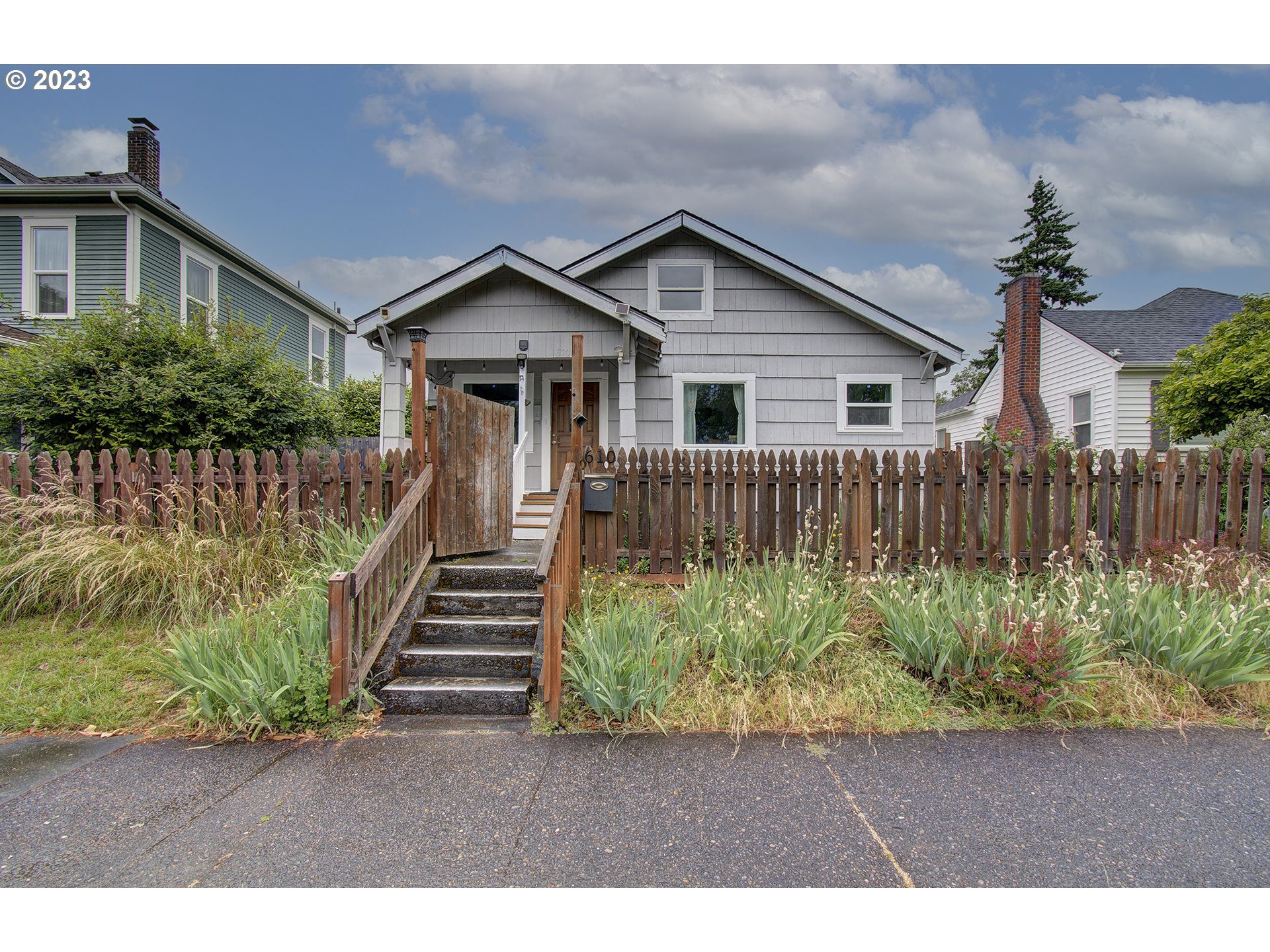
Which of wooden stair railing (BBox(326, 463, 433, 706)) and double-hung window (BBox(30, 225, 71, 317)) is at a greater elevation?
double-hung window (BBox(30, 225, 71, 317))

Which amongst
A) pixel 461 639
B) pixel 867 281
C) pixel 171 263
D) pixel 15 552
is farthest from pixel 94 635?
pixel 867 281

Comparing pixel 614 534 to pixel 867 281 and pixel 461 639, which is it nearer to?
pixel 461 639

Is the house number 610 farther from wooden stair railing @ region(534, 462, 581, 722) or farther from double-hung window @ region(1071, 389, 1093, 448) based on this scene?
double-hung window @ region(1071, 389, 1093, 448)

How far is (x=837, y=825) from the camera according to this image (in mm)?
2939

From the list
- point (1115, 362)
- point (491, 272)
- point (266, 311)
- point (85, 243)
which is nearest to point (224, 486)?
point (491, 272)

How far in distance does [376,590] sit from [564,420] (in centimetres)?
652

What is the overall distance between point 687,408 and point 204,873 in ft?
30.6

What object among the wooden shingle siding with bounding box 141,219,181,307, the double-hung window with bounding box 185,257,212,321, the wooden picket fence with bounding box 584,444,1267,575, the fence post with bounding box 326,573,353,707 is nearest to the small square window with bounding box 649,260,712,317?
the wooden picket fence with bounding box 584,444,1267,575

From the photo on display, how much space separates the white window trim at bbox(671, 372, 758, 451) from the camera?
428 inches

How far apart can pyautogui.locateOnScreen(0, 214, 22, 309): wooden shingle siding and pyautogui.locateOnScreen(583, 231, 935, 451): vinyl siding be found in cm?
1250

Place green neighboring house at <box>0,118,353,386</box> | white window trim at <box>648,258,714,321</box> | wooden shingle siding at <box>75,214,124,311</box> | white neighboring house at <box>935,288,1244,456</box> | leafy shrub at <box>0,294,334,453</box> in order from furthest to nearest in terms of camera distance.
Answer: white neighboring house at <box>935,288,1244,456</box> → wooden shingle siding at <box>75,214,124,311</box> → green neighboring house at <box>0,118,353,386</box> → white window trim at <box>648,258,714,321</box> → leafy shrub at <box>0,294,334,453</box>

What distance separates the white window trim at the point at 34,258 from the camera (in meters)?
13.3

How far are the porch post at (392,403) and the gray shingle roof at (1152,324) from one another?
55.5 ft

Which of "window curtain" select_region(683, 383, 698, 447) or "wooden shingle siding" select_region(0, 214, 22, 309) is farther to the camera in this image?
"wooden shingle siding" select_region(0, 214, 22, 309)
